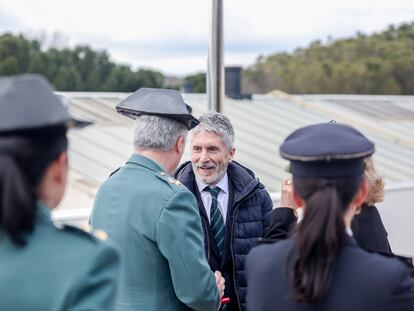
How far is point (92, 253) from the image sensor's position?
1.75 m

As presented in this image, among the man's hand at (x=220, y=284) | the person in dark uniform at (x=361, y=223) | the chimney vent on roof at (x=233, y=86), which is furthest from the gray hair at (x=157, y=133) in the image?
the chimney vent on roof at (x=233, y=86)

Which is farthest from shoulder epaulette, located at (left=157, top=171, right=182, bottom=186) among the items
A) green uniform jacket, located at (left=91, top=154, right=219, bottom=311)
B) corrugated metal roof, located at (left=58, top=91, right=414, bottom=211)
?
corrugated metal roof, located at (left=58, top=91, right=414, bottom=211)

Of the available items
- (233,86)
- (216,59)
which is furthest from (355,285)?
(233,86)

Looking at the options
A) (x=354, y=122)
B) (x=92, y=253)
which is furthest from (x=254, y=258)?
(x=354, y=122)

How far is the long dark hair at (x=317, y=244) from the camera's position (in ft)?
6.08

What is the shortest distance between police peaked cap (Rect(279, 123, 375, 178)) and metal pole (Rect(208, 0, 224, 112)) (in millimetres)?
2733

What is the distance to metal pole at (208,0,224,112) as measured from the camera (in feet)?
15.4

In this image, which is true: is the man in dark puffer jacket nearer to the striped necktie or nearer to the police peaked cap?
the striped necktie

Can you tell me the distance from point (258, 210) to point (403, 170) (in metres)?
8.33

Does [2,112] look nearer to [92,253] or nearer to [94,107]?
[92,253]

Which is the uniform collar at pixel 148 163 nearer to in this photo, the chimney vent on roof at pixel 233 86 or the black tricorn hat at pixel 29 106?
the black tricorn hat at pixel 29 106

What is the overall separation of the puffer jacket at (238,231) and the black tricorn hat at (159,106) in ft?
1.93

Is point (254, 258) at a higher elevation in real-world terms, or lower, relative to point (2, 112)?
lower

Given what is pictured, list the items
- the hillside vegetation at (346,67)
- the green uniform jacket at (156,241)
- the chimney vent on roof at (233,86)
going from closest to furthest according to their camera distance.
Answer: the green uniform jacket at (156,241), the chimney vent on roof at (233,86), the hillside vegetation at (346,67)
